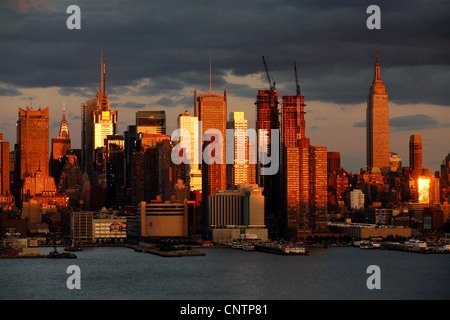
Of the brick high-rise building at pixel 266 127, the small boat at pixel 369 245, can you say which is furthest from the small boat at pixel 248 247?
the brick high-rise building at pixel 266 127

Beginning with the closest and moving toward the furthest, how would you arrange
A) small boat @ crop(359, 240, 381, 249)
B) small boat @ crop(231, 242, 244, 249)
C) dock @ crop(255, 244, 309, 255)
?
1. dock @ crop(255, 244, 309, 255)
2. small boat @ crop(359, 240, 381, 249)
3. small boat @ crop(231, 242, 244, 249)

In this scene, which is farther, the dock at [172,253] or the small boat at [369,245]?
the small boat at [369,245]

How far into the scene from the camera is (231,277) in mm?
89000

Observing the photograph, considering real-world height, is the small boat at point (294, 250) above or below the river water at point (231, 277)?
above

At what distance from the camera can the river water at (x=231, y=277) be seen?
7569 cm

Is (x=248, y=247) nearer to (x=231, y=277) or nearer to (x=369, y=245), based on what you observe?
(x=369, y=245)

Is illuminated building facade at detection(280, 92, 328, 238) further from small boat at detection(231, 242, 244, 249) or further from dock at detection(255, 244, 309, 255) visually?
dock at detection(255, 244, 309, 255)

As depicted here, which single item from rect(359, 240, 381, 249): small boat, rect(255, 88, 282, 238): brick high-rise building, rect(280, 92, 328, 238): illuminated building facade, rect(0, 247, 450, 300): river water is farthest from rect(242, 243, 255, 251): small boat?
rect(255, 88, 282, 238): brick high-rise building

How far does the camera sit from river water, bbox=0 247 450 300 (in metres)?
75.7

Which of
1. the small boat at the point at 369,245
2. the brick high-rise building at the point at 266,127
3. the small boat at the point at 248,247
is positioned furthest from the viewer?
the brick high-rise building at the point at 266,127

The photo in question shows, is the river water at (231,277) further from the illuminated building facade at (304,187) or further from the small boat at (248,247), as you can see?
the illuminated building facade at (304,187)
